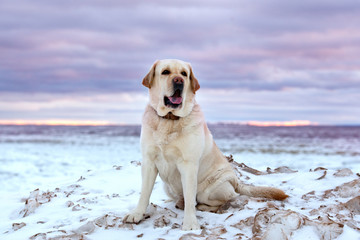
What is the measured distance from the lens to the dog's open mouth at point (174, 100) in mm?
3607

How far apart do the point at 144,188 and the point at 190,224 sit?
0.63 meters

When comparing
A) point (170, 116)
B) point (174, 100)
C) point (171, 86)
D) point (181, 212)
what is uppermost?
point (171, 86)

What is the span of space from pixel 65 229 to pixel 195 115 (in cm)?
176

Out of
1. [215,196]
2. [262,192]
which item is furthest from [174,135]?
[262,192]

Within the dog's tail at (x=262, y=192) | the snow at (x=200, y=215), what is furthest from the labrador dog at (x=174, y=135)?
the dog's tail at (x=262, y=192)

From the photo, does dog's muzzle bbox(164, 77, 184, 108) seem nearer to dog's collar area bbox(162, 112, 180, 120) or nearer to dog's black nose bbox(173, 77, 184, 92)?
dog's black nose bbox(173, 77, 184, 92)

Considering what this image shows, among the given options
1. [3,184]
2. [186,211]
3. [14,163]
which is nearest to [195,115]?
[186,211]

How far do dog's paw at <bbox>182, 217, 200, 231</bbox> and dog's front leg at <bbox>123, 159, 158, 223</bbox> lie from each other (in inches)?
20.2

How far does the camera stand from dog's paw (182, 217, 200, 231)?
3535 mm

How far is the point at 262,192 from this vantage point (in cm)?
436

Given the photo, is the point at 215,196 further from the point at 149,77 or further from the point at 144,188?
the point at 149,77

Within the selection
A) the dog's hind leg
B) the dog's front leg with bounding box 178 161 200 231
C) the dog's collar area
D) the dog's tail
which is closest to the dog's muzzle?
the dog's collar area

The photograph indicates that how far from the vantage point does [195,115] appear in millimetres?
3791

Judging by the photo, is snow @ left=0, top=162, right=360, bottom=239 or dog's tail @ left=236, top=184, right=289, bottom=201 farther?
dog's tail @ left=236, top=184, right=289, bottom=201
